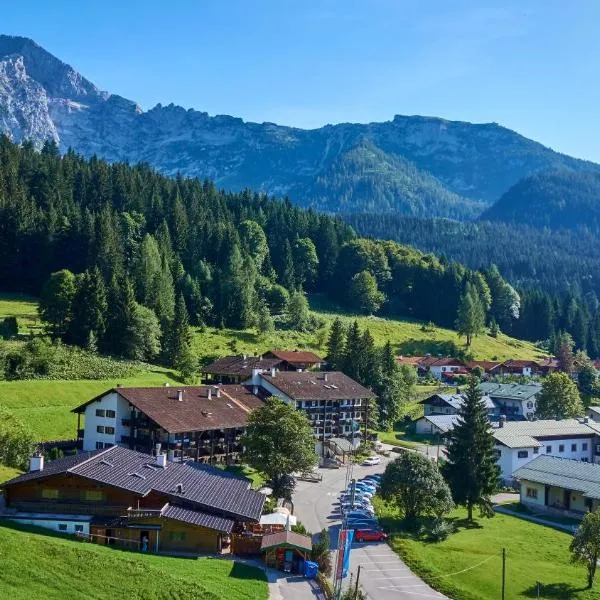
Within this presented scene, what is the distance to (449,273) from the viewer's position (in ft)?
609

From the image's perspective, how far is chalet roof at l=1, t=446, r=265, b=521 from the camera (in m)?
47.9

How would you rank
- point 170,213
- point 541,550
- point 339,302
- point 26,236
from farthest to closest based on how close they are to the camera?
point 339,302
point 170,213
point 26,236
point 541,550

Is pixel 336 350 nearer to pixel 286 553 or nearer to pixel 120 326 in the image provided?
pixel 120 326

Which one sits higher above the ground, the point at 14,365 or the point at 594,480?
the point at 14,365

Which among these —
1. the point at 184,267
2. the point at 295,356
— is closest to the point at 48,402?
the point at 295,356

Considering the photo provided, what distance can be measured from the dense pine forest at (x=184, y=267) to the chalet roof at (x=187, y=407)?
976 inches

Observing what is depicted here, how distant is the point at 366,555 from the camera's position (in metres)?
52.2

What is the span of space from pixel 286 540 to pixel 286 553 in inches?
35.9

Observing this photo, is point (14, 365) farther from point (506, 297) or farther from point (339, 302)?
point (506, 297)

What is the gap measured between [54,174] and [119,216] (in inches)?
753

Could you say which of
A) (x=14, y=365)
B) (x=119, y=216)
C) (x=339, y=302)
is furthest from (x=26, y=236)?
(x=339, y=302)

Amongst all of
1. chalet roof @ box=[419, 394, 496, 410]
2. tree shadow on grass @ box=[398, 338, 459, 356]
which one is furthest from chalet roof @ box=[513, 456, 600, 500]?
tree shadow on grass @ box=[398, 338, 459, 356]

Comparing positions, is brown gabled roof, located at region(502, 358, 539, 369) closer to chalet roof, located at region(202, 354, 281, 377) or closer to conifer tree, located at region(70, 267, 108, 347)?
chalet roof, located at region(202, 354, 281, 377)

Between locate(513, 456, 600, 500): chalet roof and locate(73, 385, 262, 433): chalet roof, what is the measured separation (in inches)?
1167
